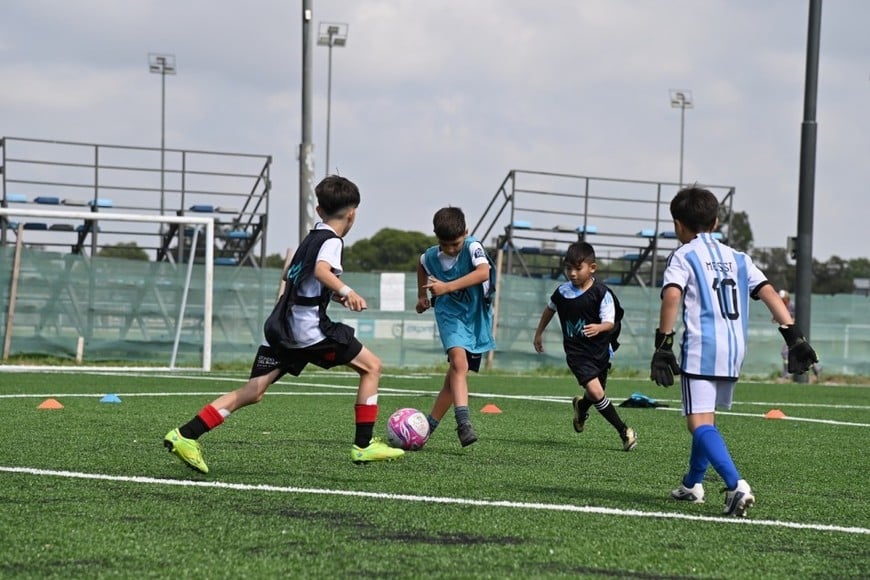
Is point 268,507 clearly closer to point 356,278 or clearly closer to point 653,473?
point 653,473

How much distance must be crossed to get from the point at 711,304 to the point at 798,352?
0.49 meters

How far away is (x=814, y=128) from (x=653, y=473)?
16.7m

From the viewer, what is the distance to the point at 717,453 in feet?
19.1

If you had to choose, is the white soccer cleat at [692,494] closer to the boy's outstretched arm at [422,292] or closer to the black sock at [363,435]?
the black sock at [363,435]

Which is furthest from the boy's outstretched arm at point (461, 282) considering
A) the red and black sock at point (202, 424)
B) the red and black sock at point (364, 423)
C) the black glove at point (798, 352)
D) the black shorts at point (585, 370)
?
the black glove at point (798, 352)

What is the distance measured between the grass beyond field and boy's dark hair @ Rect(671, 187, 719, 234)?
4.20 feet

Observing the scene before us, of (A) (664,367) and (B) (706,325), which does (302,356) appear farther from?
(B) (706,325)

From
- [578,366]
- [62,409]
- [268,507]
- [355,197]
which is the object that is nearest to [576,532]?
[268,507]

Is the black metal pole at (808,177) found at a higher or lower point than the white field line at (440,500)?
higher

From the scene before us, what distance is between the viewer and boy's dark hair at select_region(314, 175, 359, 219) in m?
7.13

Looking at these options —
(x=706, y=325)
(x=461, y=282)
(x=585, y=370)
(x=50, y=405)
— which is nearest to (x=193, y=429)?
(x=461, y=282)

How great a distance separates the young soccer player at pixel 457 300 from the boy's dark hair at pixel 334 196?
1234mm

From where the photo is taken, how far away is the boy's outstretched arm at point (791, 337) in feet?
19.9

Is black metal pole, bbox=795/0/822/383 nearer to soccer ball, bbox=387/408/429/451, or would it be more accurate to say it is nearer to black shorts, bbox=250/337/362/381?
soccer ball, bbox=387/408/429/451
